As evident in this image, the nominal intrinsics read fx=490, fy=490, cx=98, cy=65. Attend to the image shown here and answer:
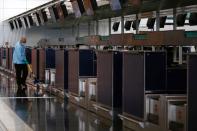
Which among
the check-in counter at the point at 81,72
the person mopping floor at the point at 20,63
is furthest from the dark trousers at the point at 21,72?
the check-in counter at the point at 81,72

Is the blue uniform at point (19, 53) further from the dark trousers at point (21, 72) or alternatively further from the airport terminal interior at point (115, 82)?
the dark trousers at point (21, 72)

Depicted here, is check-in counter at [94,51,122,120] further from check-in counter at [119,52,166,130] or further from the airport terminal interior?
check-in counter at [119,52,166,130]

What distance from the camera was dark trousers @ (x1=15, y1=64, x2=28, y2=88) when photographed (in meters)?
18.4

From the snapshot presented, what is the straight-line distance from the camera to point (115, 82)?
34.8ft

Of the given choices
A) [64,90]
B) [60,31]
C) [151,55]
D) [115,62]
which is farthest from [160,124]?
[60,31]

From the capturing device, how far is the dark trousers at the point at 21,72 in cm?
1836

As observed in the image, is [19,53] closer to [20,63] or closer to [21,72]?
[20,63]

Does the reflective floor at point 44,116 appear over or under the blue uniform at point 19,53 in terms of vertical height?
under

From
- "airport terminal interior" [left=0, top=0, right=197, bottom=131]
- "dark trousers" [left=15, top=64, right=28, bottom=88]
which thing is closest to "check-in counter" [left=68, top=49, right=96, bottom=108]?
"airport terminal interior" [left=0, top=0, right=197, bottom=131]

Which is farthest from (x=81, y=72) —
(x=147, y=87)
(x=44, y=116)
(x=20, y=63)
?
(x=20, y=63)

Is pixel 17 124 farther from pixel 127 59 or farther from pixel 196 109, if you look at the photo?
pixel 196 109

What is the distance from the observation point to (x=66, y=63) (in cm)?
1481

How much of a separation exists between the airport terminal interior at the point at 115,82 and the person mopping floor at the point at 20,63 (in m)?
0.04

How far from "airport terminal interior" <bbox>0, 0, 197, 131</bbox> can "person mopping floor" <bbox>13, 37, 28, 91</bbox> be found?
0.04m
